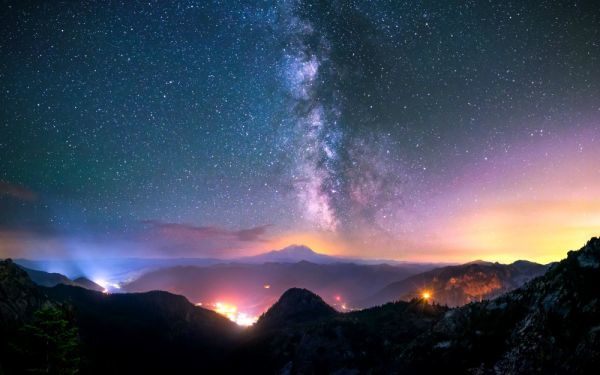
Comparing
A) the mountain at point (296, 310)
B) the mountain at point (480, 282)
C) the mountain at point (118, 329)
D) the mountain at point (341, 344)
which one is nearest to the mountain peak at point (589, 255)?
the mountain at point (341, 344)

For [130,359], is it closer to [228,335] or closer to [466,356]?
[228,335]

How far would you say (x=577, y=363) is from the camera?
1633cm

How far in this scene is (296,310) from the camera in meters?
90.6

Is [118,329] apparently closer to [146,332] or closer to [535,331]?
[146,332]

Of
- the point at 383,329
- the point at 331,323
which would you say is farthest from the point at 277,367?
the point at 383,329

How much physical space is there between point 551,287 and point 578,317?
4564 millimetres

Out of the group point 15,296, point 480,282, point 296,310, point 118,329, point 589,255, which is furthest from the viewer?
point 480,282

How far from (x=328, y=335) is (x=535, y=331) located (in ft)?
122

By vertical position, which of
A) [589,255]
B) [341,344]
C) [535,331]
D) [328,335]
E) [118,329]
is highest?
[589,255]

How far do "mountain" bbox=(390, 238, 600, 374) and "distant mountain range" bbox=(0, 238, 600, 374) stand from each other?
0.08 metres

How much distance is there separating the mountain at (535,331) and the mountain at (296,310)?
195ft

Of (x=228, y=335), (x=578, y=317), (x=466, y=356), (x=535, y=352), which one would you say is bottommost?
(x=228, y=335)

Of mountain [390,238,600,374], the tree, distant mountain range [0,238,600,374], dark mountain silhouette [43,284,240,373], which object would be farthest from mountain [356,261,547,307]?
the tree

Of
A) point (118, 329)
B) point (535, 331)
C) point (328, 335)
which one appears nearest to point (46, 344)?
point (535, 331)
